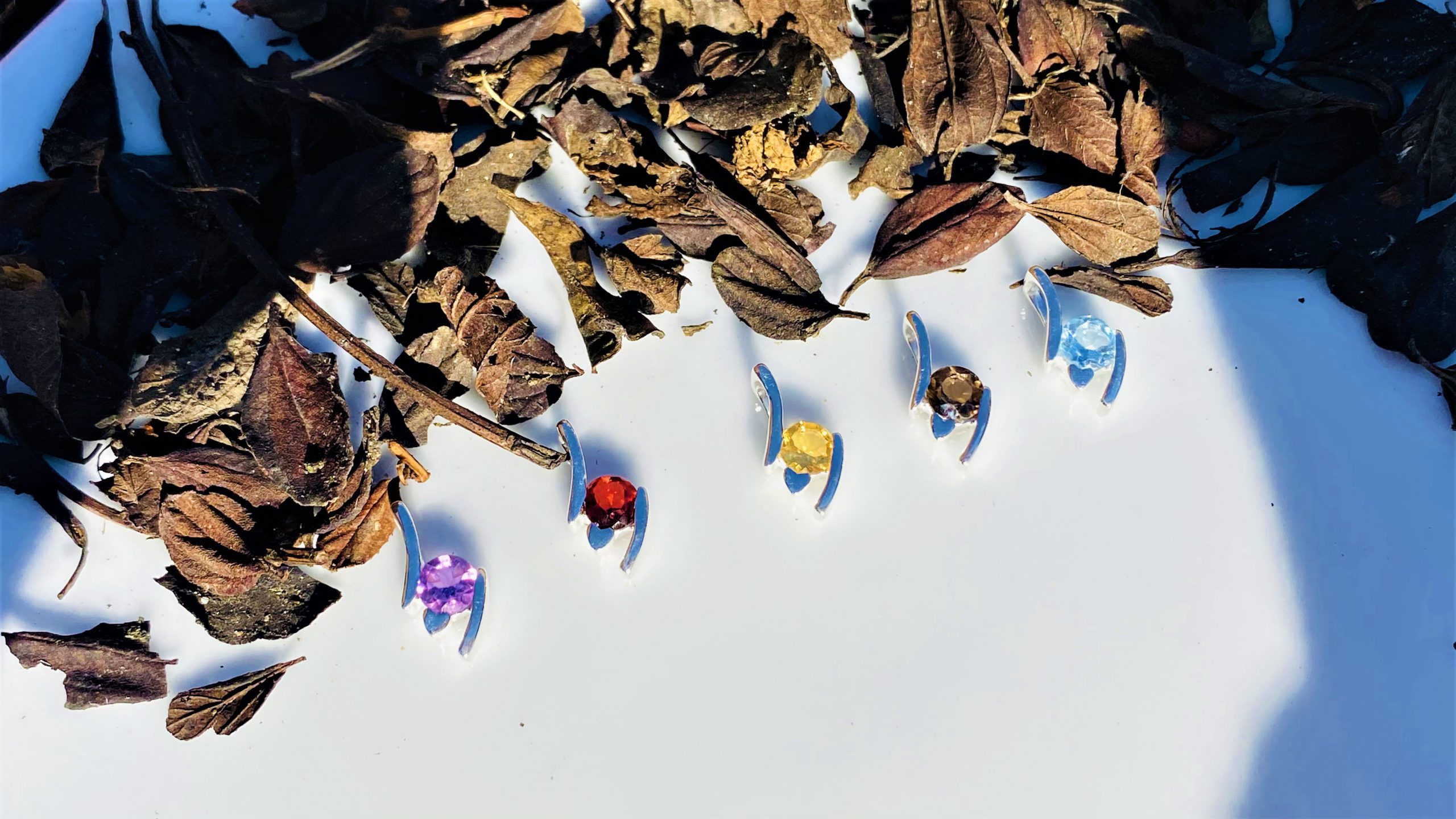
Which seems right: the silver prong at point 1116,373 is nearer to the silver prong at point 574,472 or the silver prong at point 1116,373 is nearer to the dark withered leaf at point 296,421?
the silver prong at point 574,472

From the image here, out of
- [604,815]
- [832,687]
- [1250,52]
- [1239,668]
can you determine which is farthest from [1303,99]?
[604,815]

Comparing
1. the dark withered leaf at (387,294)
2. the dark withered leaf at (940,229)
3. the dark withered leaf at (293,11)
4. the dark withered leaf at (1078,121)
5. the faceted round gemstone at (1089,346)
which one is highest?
the dark withered leaf at (293,11)

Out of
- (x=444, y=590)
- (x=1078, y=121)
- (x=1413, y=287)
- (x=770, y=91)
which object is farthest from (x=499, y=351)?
(x=1413, y=287)

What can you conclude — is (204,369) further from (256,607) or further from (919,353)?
(919,353)

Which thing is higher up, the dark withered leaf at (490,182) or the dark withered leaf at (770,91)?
the dark withered leaf at (770,91)

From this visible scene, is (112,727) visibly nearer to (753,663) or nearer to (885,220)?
(753,663)

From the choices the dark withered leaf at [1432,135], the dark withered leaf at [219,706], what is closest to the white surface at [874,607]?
the dark withered leaf at [219,706]
